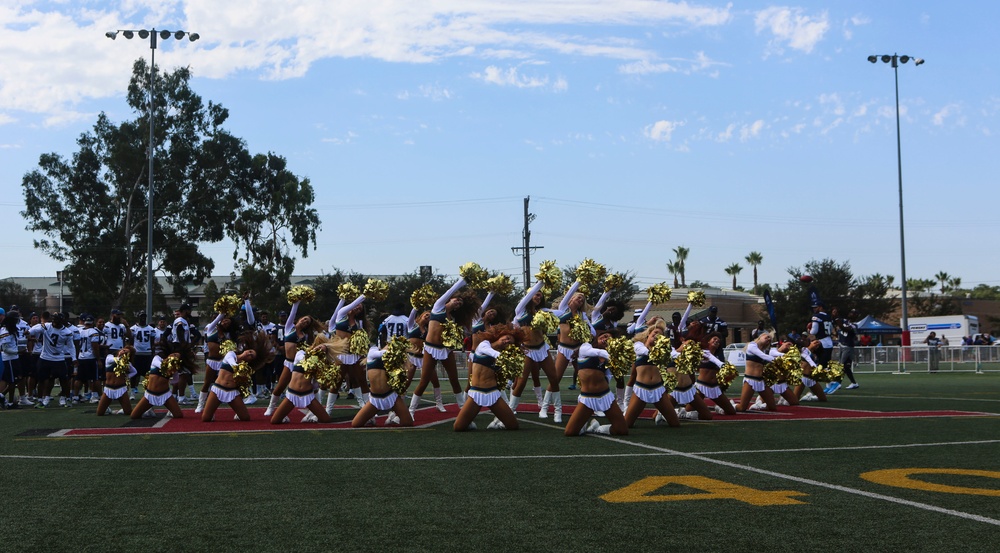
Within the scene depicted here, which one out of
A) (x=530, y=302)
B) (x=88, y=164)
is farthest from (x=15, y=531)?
(x=88, y=164)

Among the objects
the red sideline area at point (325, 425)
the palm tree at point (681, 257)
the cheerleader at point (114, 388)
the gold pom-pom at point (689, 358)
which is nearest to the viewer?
the gold pom-pom at point (689, 358)

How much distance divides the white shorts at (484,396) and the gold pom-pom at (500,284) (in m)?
2.34

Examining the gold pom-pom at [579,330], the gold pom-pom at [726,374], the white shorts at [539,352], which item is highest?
the gold pom-pom at [579,330]

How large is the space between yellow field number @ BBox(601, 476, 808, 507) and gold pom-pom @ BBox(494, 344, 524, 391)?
13.7 feet

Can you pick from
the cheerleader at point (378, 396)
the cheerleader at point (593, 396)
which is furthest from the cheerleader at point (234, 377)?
the cheerleader at point (593, 396)

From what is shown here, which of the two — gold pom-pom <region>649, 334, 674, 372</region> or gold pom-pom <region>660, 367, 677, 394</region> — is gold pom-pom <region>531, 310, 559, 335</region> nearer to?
gold pom-pom <region>649, 334, 674, 372</region>

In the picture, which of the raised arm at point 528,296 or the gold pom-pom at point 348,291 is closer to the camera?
the raised arm at point 528,296

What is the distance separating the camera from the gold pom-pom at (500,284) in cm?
1410

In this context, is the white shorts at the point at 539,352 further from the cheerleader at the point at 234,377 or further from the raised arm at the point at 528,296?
the cheerleader at the point at 234,377

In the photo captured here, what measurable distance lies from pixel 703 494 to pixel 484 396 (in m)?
5.21

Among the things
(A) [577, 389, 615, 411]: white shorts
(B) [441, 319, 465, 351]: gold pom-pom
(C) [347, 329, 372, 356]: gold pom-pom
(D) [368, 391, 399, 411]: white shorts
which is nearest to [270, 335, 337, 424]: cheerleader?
(C) [347, 329, 372, 356]: gold pom-pom

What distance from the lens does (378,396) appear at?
12.9 m

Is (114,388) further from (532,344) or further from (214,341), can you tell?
(532,344)

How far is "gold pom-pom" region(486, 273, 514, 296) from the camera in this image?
14.1 m
